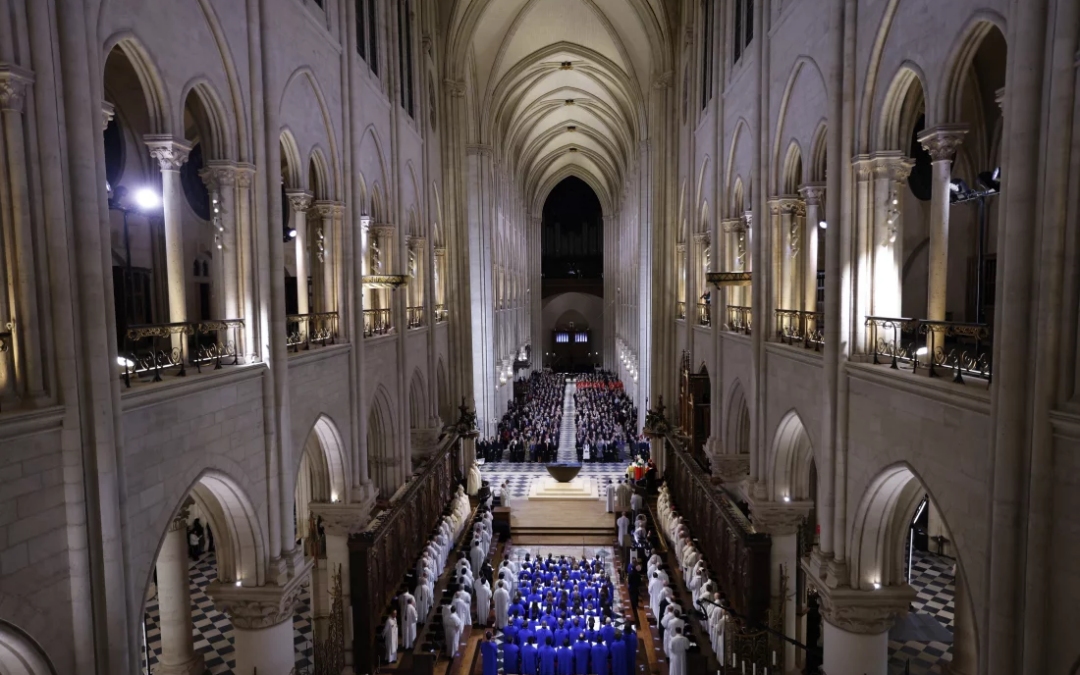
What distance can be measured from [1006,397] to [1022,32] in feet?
8.80

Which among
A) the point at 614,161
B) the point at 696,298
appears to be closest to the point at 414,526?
the point at 696,298

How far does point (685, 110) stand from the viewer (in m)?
20.0

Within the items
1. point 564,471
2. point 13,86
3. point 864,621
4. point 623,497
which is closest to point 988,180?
point 864,621

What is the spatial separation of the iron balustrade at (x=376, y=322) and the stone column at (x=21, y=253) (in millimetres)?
8269

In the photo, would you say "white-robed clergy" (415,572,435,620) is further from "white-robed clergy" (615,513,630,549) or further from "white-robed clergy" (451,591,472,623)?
"white-robed clergy" (615,513,630,549)

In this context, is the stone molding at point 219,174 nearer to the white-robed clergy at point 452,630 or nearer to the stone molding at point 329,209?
the stone molding at point 329,209

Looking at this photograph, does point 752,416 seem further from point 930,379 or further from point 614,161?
point 614,161

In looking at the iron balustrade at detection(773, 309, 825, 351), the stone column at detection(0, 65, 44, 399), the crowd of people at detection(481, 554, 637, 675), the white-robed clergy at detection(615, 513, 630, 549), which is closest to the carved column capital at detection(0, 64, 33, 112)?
the stone column at detection(0, 65, 44, 399)

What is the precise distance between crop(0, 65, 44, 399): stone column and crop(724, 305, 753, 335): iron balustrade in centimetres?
1100

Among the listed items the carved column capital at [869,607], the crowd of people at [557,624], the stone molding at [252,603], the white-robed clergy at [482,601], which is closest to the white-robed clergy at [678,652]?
the crowd of people at [557,624]

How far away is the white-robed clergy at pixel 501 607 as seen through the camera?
46.0 ft

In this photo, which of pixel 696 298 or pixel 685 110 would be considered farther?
pixel 685 110

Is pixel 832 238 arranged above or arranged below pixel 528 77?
below

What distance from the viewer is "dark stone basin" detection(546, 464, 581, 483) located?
22.6m
